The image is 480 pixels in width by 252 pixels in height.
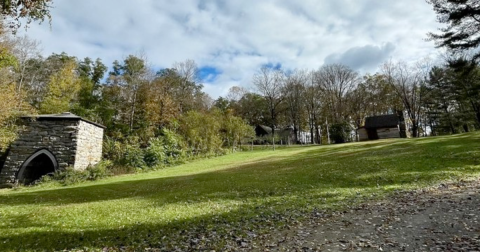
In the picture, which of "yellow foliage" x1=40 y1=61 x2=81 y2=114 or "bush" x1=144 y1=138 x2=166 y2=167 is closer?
"bush" x1=144 y1=138 x2=166 y2=167

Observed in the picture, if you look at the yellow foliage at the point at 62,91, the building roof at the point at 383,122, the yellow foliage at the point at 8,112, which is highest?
the yellow foliage at the point at 62,91

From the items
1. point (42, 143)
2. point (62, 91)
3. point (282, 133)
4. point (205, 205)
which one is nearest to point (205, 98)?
point (282, 133)

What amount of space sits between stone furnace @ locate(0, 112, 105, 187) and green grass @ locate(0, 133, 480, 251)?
9.74 metres

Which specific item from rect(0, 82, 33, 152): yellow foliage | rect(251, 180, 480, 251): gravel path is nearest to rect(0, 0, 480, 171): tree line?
rect(0, 82, 33, 152): yellow foliage

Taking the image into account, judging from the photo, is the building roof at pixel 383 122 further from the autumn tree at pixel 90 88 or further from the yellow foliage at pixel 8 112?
the yellow foliage at pixel 8 112

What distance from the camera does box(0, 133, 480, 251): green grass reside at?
727cm

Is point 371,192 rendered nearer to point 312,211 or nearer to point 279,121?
point 312,211

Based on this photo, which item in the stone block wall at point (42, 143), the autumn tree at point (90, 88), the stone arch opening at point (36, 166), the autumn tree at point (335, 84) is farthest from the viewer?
the autumn tree at point (335, 84)

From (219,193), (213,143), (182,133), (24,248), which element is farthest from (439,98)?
(24,248)

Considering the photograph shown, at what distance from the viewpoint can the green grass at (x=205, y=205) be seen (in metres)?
7.27

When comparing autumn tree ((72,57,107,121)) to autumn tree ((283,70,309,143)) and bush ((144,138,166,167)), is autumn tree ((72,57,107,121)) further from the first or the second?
autumn tree ((283,70,309,143))

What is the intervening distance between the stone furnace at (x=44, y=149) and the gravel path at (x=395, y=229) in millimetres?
22762

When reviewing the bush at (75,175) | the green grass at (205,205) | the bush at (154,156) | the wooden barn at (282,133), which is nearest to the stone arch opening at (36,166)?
the bush at (75,175)

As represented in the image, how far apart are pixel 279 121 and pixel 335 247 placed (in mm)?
63519
